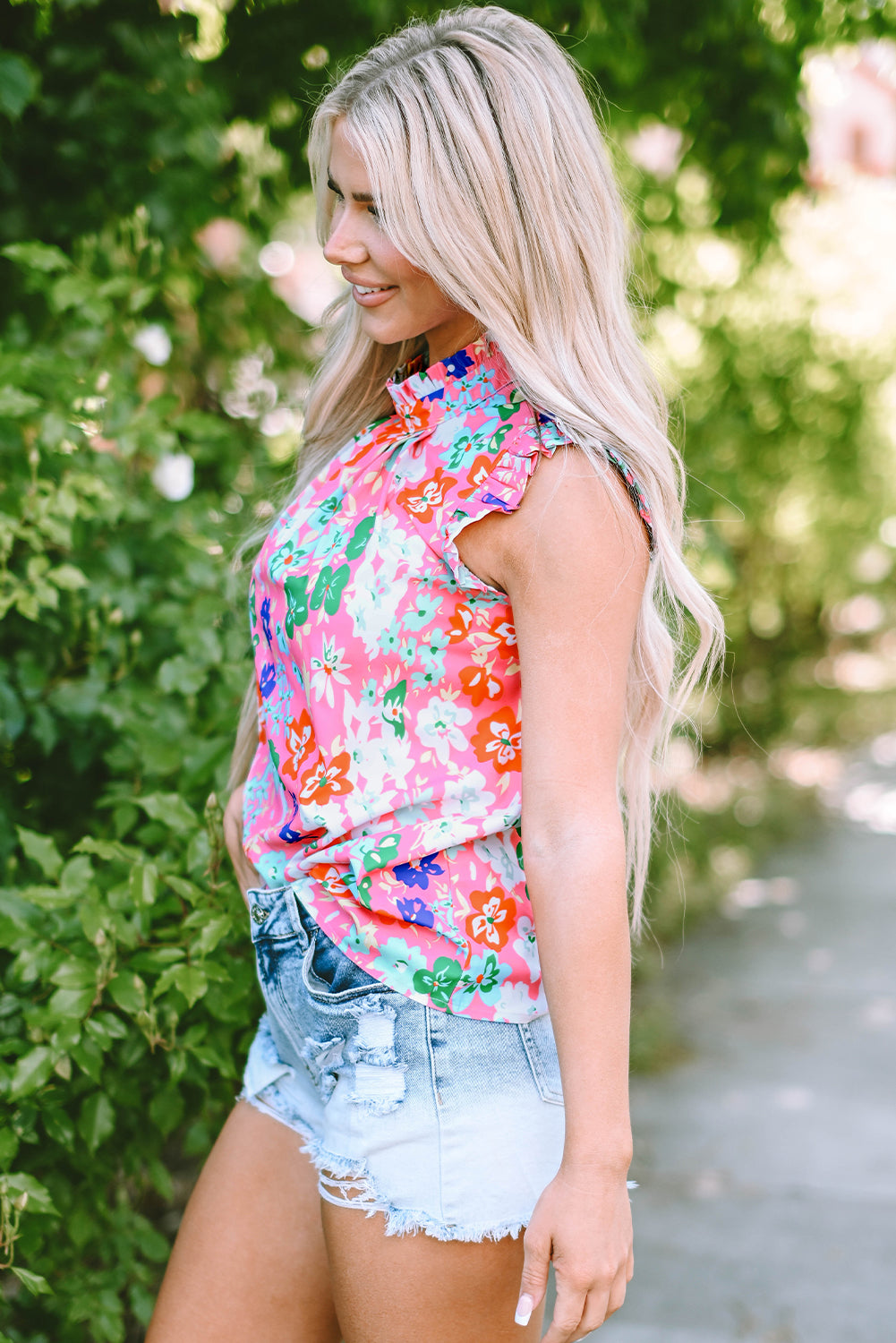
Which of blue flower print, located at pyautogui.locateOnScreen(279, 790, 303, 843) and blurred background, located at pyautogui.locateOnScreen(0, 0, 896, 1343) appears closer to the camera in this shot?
blue flower print, located at pyautogui.locateOnScreen(279, 790, 303, 843)

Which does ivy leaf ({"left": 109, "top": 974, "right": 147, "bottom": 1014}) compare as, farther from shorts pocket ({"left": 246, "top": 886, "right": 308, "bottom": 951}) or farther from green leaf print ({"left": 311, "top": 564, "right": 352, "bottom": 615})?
green leaf print ({"left": 311, "top": 564, "right": 352, "bottom": 615})

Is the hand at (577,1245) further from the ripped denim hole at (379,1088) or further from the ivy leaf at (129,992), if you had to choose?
the ivy leaf at (129,992)

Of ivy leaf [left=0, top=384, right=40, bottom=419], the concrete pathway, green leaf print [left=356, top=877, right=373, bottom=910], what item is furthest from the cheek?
the concrete pathway

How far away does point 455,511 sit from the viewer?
1.23m

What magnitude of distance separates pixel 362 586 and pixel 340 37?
1.75 m

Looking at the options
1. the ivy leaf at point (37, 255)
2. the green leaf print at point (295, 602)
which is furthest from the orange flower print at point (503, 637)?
the ivy leaf at point (37, 255)

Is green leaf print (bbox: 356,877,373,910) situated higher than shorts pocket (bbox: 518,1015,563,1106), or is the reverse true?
green leaf print (bbox: 356,877,373,910)

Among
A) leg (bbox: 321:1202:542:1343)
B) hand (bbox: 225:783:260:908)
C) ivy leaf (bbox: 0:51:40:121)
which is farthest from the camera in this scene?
ivy leaf (bbox: 0:51:40:121)

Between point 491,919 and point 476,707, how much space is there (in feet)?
0.73

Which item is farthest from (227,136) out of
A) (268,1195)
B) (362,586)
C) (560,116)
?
(268,1195)

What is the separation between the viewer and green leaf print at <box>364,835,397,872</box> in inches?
49.9

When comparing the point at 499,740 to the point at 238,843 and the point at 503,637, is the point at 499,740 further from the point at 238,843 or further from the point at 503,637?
the point at 238,843

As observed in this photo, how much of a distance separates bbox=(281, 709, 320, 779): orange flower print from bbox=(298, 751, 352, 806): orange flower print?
28 millimetres

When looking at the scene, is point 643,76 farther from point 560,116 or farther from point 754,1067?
point 754,1067
